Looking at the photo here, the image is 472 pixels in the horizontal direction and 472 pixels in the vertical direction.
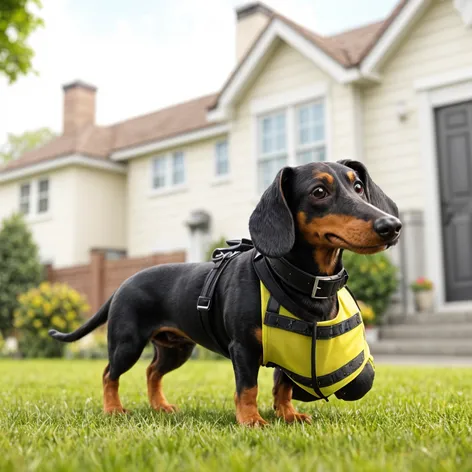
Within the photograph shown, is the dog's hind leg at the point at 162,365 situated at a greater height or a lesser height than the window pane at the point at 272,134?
lesser

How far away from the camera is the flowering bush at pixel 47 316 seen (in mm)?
13453

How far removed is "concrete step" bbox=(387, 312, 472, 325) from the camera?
10109mm

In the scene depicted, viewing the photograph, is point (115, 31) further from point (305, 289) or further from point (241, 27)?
point (305, 289)

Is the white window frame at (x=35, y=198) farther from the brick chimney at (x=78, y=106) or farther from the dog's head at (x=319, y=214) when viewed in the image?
the dog's head at (x=319, y=214)

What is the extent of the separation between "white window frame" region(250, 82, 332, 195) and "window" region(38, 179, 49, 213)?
7736 mm

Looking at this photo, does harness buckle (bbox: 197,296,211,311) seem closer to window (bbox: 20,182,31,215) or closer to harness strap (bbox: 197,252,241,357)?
harness strap (bbox: 197,252,241,357)

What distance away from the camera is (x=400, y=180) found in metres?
11.9

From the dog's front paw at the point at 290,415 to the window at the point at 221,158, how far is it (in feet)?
43.3

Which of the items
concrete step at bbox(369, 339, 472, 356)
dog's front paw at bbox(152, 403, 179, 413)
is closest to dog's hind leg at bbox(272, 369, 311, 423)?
dog's front paw at bbox(152, 403, 179, 413)

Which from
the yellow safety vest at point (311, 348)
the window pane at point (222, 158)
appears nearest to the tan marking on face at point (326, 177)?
the yellow safety vest at point (311, 348)

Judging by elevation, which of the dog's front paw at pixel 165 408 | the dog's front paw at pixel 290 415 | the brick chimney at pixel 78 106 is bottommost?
the dog's front paw at pixel 165 408

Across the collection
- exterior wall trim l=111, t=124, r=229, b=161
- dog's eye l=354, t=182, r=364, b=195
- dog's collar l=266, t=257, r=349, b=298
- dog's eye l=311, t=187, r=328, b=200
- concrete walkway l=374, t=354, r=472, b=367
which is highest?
exterior wall trim l=111, t=124, r=229, b=161

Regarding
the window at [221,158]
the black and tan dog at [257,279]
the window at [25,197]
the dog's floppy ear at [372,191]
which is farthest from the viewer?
the window at [25,197]

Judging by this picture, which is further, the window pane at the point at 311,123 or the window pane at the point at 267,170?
the window pane at the point at 267,170
